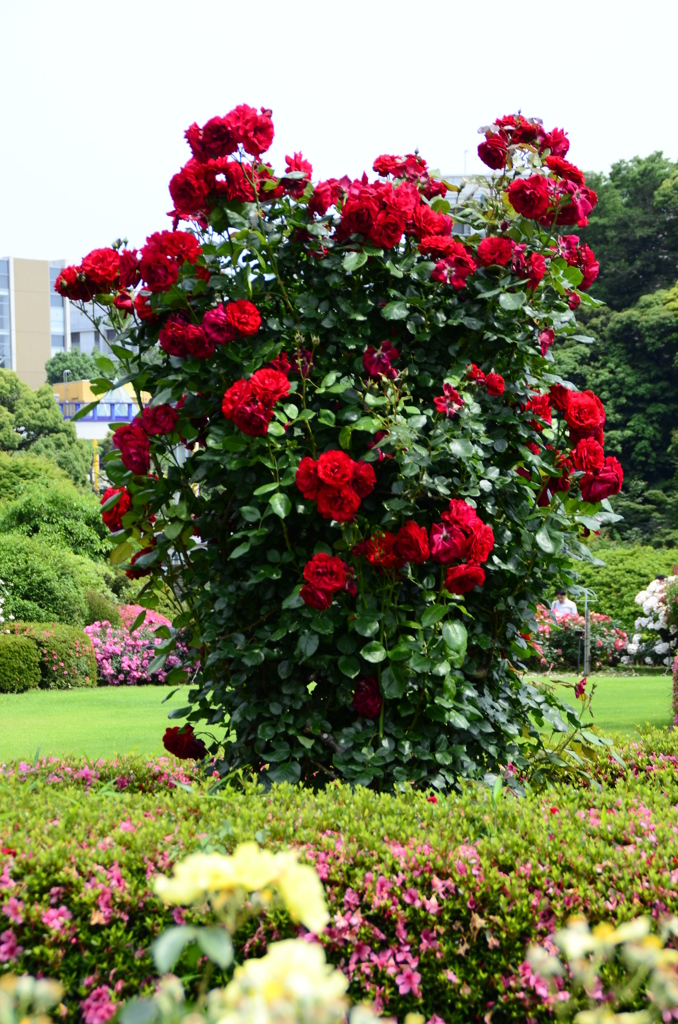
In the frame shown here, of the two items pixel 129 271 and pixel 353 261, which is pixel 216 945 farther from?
pixel 129 271

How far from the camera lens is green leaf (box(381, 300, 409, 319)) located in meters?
3.08

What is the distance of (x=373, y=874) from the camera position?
85.0 inches

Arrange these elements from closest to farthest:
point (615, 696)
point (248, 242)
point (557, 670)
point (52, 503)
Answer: point (248, 242) < point (615, 696) < point (557, 670) < point (52, 503)

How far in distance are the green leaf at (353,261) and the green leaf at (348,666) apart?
1.23m

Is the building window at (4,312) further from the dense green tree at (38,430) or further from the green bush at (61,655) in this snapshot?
the green bush at (61,655)

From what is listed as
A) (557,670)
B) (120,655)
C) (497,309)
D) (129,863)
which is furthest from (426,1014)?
(557,670)

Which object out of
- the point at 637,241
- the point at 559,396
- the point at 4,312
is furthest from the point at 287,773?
the point at 4,312

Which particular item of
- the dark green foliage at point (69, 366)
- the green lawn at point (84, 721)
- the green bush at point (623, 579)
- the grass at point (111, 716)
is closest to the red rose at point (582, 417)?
the grass at point (111, 716)

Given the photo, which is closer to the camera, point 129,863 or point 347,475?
point 129,863

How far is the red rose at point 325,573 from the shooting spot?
2.85 metres

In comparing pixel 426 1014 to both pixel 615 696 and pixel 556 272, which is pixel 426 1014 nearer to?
pixel 556 272

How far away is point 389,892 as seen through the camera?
2.13 meters

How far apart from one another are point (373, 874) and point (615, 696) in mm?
8956

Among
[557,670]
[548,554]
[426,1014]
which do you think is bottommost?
[557,670]
